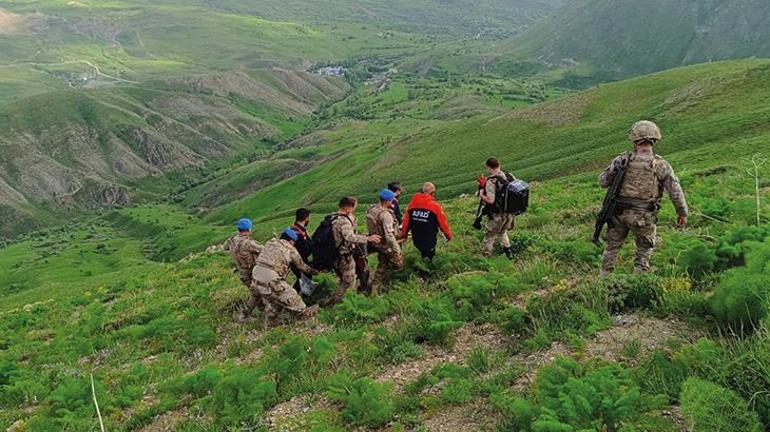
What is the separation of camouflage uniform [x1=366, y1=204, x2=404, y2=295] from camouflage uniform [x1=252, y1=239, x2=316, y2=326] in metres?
2.40

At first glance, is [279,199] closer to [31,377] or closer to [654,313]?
[31,377]

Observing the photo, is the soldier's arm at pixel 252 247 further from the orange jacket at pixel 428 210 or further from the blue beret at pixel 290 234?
the orange jacket at pixel 428 210

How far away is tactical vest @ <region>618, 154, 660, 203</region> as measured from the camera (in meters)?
13.1

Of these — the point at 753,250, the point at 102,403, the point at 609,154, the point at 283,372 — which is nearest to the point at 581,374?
the point at 753,250

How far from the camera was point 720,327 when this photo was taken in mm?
9078

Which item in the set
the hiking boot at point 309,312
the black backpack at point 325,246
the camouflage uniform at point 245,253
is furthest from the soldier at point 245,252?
the black backpack at point 325,246

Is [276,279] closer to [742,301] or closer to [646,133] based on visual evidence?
[646,133]

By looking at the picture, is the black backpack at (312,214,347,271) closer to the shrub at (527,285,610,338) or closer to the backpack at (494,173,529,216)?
the backpack at (494,173,529,216)

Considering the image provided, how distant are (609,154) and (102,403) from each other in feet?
193

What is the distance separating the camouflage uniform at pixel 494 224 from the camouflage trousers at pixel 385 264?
283cm

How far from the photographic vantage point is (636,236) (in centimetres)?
1368

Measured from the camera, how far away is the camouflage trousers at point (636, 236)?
13367 millimetres

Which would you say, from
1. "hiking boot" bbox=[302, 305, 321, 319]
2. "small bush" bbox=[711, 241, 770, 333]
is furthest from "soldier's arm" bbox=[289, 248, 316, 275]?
"small bush" bbox=[711, 241, 770, 333]

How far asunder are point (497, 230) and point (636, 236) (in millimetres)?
4778
